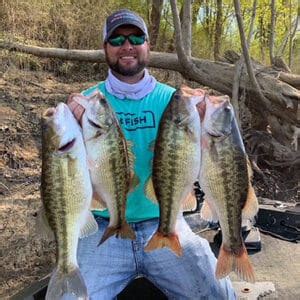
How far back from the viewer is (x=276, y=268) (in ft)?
13.2

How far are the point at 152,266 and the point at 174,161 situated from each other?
2.60 feet

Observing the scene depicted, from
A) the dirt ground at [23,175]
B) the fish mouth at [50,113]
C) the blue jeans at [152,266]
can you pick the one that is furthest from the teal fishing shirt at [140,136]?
the dirt ground at [23,175]

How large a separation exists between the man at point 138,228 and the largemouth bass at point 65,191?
1.13ft

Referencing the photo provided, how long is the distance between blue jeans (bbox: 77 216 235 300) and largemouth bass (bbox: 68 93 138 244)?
0.45m

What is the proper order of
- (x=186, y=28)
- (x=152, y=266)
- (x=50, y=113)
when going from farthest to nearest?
1. (x=186, y=28)
2. (x=152, y=266)
3. (x=50, y=113)

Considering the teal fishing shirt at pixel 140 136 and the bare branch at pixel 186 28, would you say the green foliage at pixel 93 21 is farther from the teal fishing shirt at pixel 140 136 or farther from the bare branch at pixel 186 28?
the teal fishing shirt at pixel 140 136

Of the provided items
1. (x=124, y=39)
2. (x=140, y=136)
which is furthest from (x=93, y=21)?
(x=140, y=136)

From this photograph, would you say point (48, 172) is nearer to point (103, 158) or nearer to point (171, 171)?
point (103, 158)

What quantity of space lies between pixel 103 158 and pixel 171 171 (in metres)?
0.33

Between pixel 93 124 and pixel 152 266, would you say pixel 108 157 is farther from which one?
pixel 152 266

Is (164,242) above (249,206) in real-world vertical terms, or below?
below

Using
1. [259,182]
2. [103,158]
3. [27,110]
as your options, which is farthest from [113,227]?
[27,110]

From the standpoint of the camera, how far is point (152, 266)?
318cm

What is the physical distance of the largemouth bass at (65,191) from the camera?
2559 millimetres
